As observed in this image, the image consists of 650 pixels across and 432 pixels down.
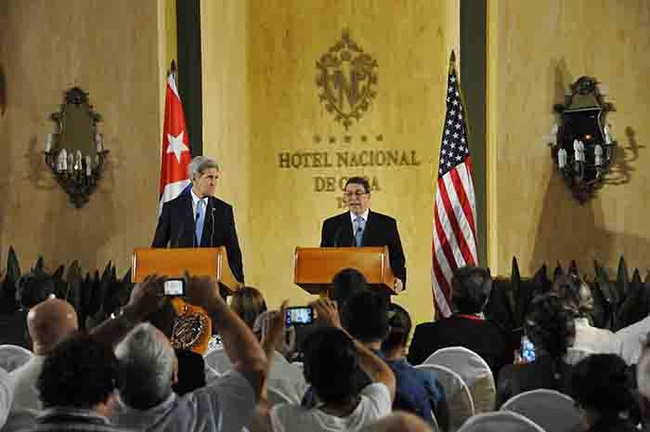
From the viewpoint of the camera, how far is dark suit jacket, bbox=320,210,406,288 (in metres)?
7.32

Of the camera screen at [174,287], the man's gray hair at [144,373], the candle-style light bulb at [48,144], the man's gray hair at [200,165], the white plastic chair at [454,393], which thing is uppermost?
the candle-style light bulb at [48,144]

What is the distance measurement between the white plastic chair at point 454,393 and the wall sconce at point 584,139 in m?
4.24

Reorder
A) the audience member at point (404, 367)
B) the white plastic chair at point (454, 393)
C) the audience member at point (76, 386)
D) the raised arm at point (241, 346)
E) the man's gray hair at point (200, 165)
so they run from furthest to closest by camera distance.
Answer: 1. the man's gray hair at point (200, 165)
2. the white plastic chair at point (454, 393)
3. the audience member at point (404, 367)
4. the raised arm at point (241, 346)
5. the audience member at point (76, 386)

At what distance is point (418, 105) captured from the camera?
976 cm

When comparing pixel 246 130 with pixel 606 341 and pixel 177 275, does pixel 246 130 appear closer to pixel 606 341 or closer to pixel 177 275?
pixel 177 275

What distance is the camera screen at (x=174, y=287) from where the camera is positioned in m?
4.63

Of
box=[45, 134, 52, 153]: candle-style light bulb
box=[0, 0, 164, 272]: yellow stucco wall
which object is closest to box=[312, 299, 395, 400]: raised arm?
box=[0, 0, 164, 272]: yellow stucco wall

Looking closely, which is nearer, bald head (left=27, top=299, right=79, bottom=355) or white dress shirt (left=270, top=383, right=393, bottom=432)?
white dress shirt (left=270, top=383, right=393, bottom=432)

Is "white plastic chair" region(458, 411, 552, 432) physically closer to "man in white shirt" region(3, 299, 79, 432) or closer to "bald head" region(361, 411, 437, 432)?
"bald head" region(361, 411, 437, 432)

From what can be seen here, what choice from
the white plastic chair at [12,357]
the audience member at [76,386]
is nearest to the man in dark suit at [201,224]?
the white plastic chair at [12,357]

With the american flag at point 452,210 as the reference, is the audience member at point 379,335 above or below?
below

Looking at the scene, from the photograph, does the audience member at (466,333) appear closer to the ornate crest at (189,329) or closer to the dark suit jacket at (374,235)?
the ornate crest at (189,329)

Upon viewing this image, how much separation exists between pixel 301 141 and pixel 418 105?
3.46 feet

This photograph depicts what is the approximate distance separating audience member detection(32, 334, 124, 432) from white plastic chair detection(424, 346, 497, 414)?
6.81ft
